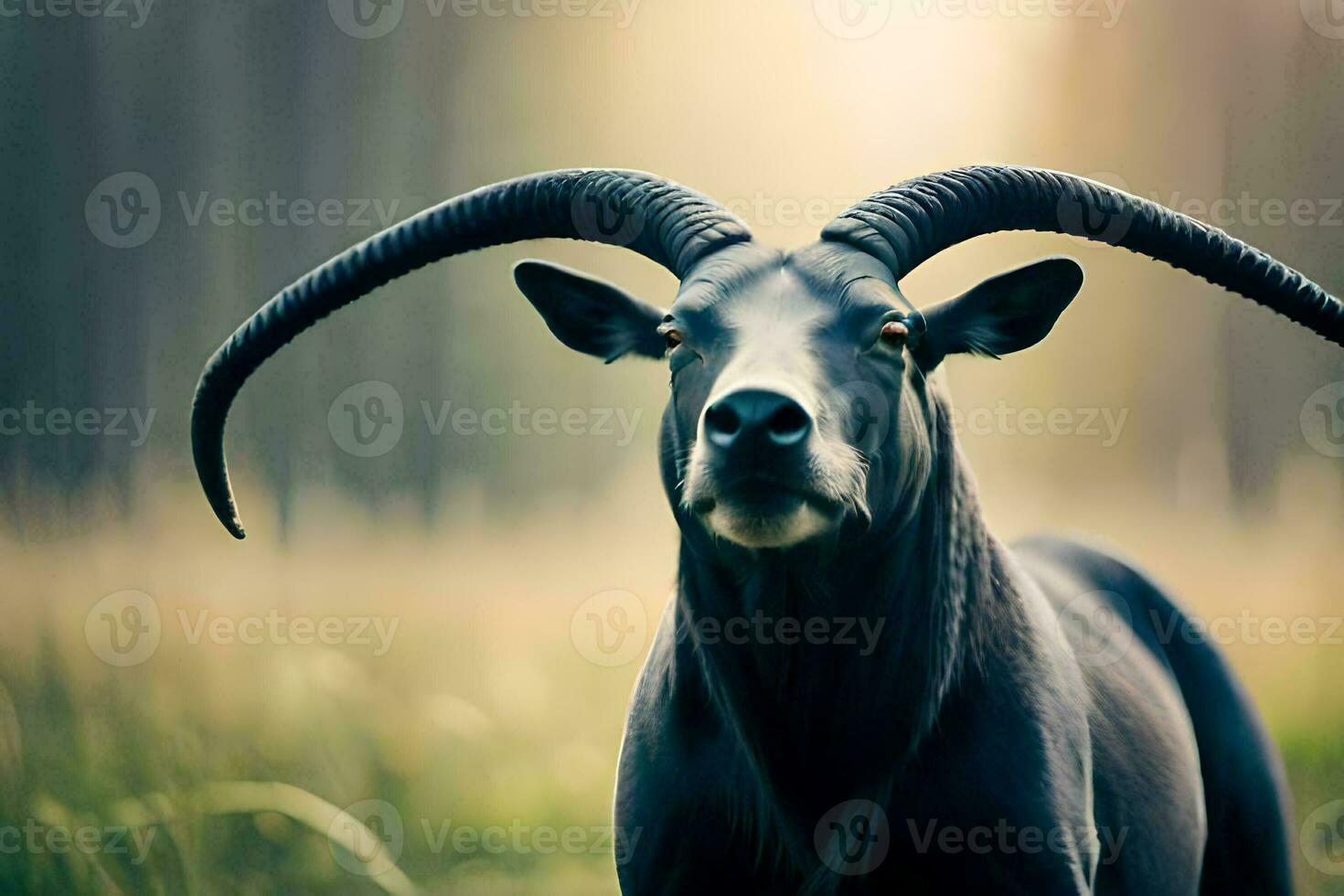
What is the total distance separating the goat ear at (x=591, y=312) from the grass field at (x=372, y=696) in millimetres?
1903

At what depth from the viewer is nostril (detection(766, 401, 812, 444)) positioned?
2174 mm

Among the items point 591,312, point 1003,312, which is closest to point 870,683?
point 1003,312

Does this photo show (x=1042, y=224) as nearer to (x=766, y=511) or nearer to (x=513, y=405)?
(x=766, y=511)

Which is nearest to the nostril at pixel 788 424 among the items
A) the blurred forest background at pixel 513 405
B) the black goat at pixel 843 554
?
the black goat at pixel 843 554

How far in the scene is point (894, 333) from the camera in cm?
257

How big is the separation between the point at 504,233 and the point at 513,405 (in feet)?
7.40

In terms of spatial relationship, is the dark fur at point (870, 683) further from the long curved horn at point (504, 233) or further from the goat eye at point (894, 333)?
the long curved horn at point (504, 233)

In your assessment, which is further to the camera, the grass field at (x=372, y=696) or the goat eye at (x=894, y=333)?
the grass field at (x=372, y=696)

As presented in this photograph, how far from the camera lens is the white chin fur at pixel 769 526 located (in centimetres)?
229

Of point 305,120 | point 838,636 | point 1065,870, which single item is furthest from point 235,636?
point 1065,870

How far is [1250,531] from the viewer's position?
198 inches

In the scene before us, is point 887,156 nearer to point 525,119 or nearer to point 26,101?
point 525,119

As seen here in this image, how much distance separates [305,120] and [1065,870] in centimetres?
454

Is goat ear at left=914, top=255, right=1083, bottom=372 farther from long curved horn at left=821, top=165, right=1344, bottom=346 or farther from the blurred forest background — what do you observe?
the blurred forest background
